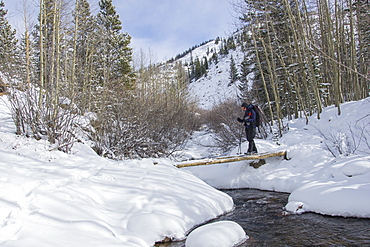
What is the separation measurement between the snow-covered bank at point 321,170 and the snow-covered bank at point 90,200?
2143 mm

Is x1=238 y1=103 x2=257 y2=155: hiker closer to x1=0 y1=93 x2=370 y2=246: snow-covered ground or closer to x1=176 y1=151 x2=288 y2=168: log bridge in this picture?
x1=176 y1=151 x2=288 y2=168: log bridge

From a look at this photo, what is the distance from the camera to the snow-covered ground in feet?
10.8

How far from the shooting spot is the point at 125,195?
16.4 feet

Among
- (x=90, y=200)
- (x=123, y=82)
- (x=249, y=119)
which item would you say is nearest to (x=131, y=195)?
(x=90, y=200)

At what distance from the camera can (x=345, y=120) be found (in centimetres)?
1021

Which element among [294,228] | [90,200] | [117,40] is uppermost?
[117,40]

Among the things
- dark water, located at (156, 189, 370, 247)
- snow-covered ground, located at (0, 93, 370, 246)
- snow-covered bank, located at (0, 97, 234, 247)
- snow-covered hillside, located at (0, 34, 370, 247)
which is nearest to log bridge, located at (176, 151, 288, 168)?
snow-covered hillside, located at (0, 34, 370, 247)

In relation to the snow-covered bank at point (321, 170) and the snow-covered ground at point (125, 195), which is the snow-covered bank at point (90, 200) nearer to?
the snow-covered ground at point (125, 195)

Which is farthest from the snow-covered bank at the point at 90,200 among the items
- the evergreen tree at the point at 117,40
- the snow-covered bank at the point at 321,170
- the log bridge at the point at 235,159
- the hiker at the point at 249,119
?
the evergreen tree at the point at 117,40

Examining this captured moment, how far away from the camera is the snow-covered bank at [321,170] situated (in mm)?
5277

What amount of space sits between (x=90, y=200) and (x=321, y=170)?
21.0 feet

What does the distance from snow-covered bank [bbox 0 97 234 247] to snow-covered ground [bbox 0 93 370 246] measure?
1 cm

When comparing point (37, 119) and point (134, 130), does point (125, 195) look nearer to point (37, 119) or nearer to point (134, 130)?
point (37, 119)

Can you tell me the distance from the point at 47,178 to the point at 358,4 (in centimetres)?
1528
